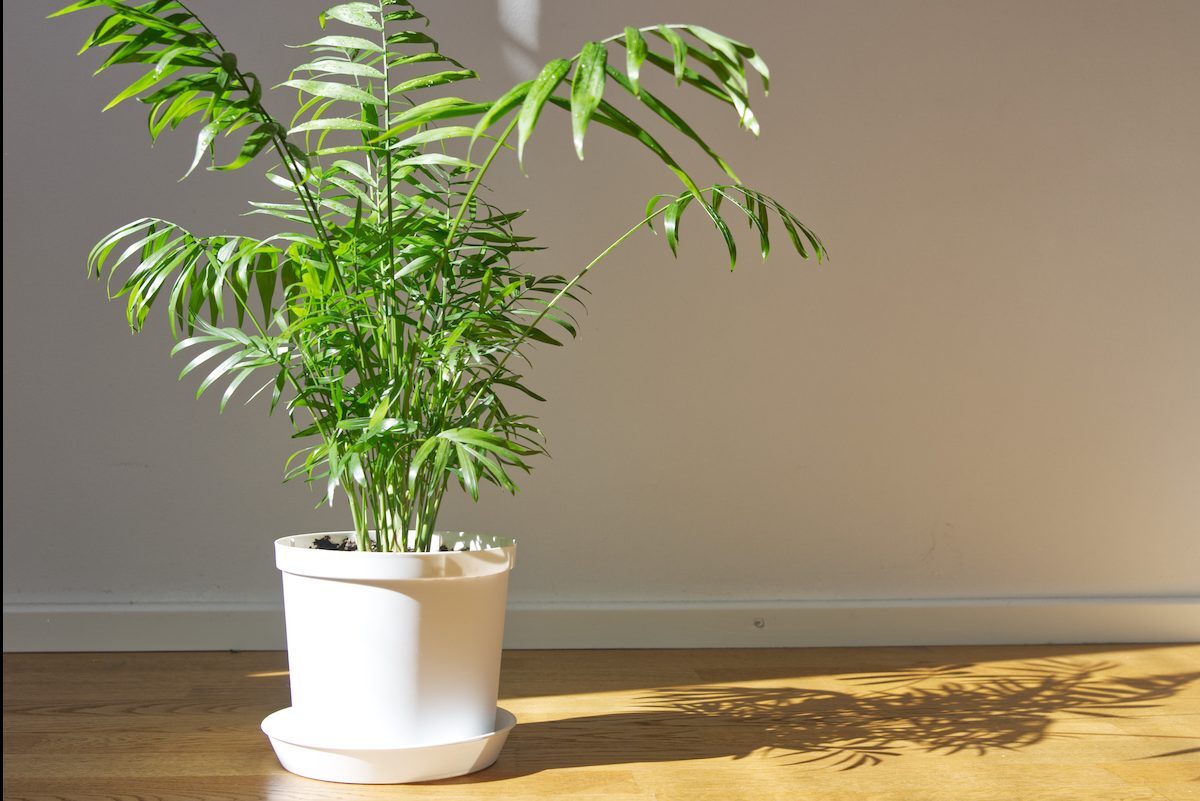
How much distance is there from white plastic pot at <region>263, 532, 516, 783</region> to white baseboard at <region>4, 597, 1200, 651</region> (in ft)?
2.67

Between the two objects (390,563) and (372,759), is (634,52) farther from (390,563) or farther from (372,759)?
(372,759)

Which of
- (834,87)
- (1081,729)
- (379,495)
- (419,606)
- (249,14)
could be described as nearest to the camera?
(419,606)

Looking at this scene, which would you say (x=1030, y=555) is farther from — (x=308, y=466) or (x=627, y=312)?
(x=308, y=466)

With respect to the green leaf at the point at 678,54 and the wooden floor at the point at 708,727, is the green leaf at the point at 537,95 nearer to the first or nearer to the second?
the green leaf at the point at 678,54

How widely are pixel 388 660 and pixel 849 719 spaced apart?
2.57ft

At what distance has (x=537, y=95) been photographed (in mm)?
932

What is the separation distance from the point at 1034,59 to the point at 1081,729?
1.46 metres

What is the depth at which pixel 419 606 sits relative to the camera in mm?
1274

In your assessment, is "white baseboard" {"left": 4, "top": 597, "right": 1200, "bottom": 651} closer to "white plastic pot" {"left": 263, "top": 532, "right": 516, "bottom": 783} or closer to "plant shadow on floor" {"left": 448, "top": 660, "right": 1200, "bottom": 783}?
"plant shadow on floor" {"left": 448, "top": 660, "right": 1200, "bottom": 783}

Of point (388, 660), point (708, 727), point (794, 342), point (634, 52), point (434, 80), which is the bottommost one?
point (708, 727)

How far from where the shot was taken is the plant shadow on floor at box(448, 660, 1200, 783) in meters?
1.47

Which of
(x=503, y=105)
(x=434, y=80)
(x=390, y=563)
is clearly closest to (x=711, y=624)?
(x=390, y=563)

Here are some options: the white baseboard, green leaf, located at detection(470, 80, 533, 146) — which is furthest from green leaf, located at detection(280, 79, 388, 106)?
the white baseboard

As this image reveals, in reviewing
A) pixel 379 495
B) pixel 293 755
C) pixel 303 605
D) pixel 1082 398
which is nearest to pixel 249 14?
pixel 379 495
